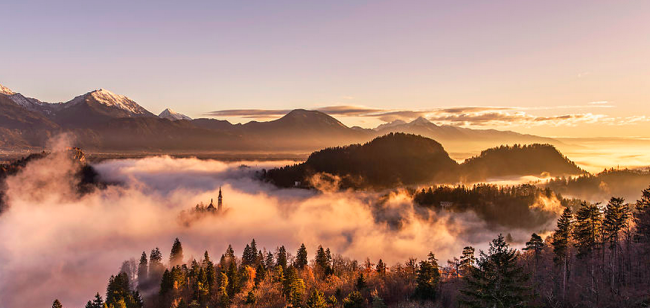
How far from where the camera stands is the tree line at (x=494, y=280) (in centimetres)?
3868

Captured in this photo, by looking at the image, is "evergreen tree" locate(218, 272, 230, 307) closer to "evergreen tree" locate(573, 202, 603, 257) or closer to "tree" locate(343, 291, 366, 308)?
"tree" locate(343, 291, 366, 308)

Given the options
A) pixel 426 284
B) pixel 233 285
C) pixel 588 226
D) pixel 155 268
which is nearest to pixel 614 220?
pixel 588 226

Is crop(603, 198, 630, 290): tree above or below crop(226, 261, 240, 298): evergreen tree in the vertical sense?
above

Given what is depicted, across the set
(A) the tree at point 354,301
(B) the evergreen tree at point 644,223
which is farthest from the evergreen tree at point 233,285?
(B) the evergreen tree at point 644,223

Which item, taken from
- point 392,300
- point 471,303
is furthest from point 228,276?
point 471,303

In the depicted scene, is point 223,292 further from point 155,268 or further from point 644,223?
point 644,223

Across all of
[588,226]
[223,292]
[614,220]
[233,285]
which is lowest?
[223,292]

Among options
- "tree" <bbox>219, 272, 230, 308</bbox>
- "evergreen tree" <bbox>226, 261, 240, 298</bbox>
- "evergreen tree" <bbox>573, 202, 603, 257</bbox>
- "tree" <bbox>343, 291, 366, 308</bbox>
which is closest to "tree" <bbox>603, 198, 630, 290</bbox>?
"evergreen tree" <bbox>573, 202, 603, 257</bbox>

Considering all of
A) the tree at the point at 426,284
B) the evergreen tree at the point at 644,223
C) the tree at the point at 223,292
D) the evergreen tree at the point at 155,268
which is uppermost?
the evergreen tree at the point at 644,223

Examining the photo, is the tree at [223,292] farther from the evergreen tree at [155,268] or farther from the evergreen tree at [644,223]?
the evergreen tree at [644,223]

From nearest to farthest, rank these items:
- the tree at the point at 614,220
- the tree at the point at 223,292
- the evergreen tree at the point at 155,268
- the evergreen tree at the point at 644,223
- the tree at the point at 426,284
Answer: the tree at the point at 614,220 < the evergreen tree at the point at 644,223 < the tree at the point at 426,284 < the tree at the point at 223,292 < the evergreen tree at the point at 155,268

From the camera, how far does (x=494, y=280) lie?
112 feet

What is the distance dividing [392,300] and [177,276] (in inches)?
3019

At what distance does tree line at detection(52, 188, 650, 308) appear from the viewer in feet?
127
